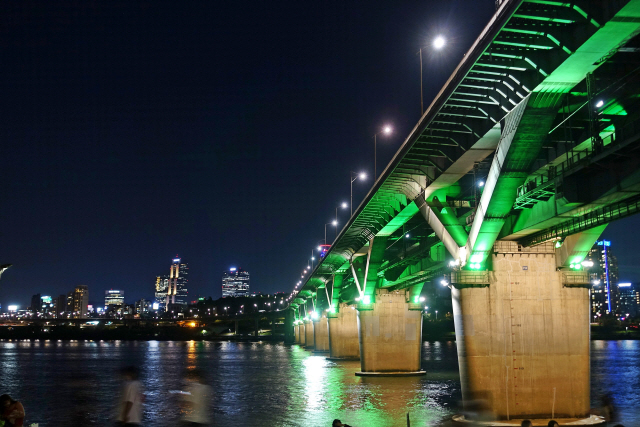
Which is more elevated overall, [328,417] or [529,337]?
[529,337]

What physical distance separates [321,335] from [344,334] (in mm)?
28552

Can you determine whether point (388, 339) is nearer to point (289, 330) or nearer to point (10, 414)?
point (10, 414)

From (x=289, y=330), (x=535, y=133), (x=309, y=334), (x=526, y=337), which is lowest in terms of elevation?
(x=289, y=330)

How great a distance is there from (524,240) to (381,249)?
23.2m

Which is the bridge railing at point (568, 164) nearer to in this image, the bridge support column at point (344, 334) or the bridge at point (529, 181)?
the bridge at point (529, 181)

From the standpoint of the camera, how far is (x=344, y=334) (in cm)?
8194

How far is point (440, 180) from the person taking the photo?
28266mm

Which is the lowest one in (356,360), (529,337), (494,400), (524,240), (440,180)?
(356,360)

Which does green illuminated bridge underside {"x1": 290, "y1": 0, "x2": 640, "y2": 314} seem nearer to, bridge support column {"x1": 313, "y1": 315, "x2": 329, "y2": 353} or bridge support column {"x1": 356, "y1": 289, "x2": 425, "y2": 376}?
bridge support column {"x1": 356, "y1": 289, "x2": 425, "y2": 376}

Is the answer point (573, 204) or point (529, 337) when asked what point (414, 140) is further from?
point (529, 337)

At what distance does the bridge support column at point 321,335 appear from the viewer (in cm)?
10794

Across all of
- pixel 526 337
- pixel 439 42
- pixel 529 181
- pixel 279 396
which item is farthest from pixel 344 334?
pixel 439 42

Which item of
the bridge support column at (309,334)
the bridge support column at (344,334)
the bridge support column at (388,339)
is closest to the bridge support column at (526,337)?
the bridge support column at (388,339)

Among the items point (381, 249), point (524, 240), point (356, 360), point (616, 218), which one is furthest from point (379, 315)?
point (616, 218)
